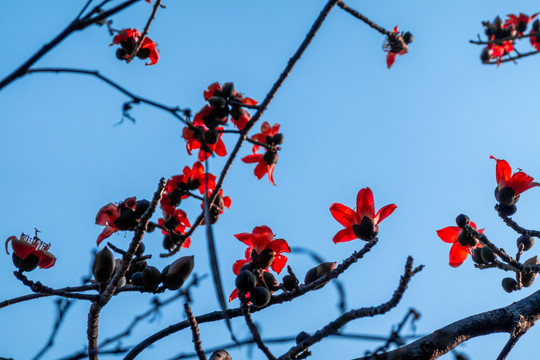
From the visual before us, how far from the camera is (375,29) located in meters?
1.96

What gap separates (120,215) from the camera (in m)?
2.00

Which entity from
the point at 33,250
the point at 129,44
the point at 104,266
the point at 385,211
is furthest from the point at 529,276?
the point at 129,44

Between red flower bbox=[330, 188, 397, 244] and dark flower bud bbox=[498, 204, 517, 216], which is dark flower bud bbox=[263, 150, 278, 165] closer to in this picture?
red flower bbox=[330, 188, 397, 244]

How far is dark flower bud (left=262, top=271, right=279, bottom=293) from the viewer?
1.95 meters

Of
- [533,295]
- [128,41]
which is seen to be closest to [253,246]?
[533,295]

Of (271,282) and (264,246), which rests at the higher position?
(264,246)

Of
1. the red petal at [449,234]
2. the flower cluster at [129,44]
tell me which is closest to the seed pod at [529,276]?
the red petal at [449,234]

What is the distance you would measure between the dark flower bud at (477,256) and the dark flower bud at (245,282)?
44.6 inches

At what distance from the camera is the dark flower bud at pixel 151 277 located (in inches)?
74.1

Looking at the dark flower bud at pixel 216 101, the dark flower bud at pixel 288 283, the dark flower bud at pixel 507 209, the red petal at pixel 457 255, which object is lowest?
the dark flower bud at pixel 288 283

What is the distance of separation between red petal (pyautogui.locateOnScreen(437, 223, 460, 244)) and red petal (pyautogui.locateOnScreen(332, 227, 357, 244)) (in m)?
0.51

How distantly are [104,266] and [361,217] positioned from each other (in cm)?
100

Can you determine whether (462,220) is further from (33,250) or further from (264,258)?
(33,250)

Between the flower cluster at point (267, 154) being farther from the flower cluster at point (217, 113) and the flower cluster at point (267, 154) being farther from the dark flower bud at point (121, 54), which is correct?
the dark flower bud at point (121, 54)
